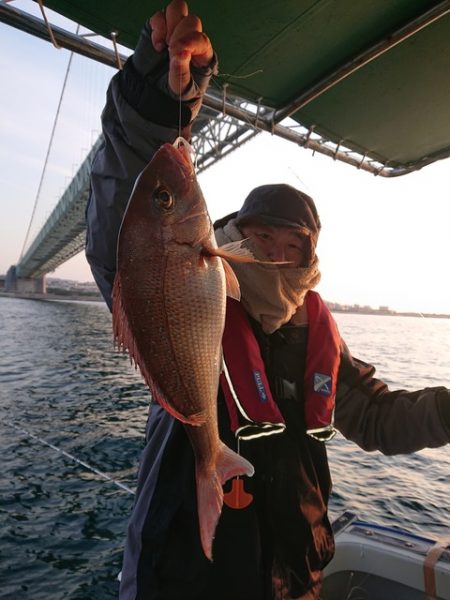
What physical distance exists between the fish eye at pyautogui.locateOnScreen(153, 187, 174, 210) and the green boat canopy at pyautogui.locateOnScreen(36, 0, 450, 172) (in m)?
1.54

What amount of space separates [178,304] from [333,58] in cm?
251

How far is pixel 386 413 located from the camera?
2.46 metres

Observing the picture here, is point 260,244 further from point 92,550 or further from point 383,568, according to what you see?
point 92,550

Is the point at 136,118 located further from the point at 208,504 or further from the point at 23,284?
the point at 23,284

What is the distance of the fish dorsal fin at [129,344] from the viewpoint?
1.48m

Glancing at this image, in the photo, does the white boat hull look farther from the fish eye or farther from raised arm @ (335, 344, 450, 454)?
the fish eye

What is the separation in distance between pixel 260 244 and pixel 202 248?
83 cm

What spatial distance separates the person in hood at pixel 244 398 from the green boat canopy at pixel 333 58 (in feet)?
3.46

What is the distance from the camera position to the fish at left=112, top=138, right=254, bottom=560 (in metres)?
1.49

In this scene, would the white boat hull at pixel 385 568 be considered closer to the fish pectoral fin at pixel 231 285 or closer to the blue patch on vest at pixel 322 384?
the blue patch on vest at pixel 322 384

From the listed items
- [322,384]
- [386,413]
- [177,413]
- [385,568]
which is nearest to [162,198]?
[177,413]

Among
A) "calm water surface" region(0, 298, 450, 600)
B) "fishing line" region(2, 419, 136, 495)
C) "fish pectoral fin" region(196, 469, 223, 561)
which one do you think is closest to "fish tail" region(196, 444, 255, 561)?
"fish pectoral fin" region(196, 469, 223, 561)

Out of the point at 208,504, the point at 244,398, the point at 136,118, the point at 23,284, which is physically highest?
the point at 23,284

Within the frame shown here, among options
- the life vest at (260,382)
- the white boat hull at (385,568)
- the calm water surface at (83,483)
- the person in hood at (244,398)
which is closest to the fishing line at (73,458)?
the calm water surface at (83,483)
